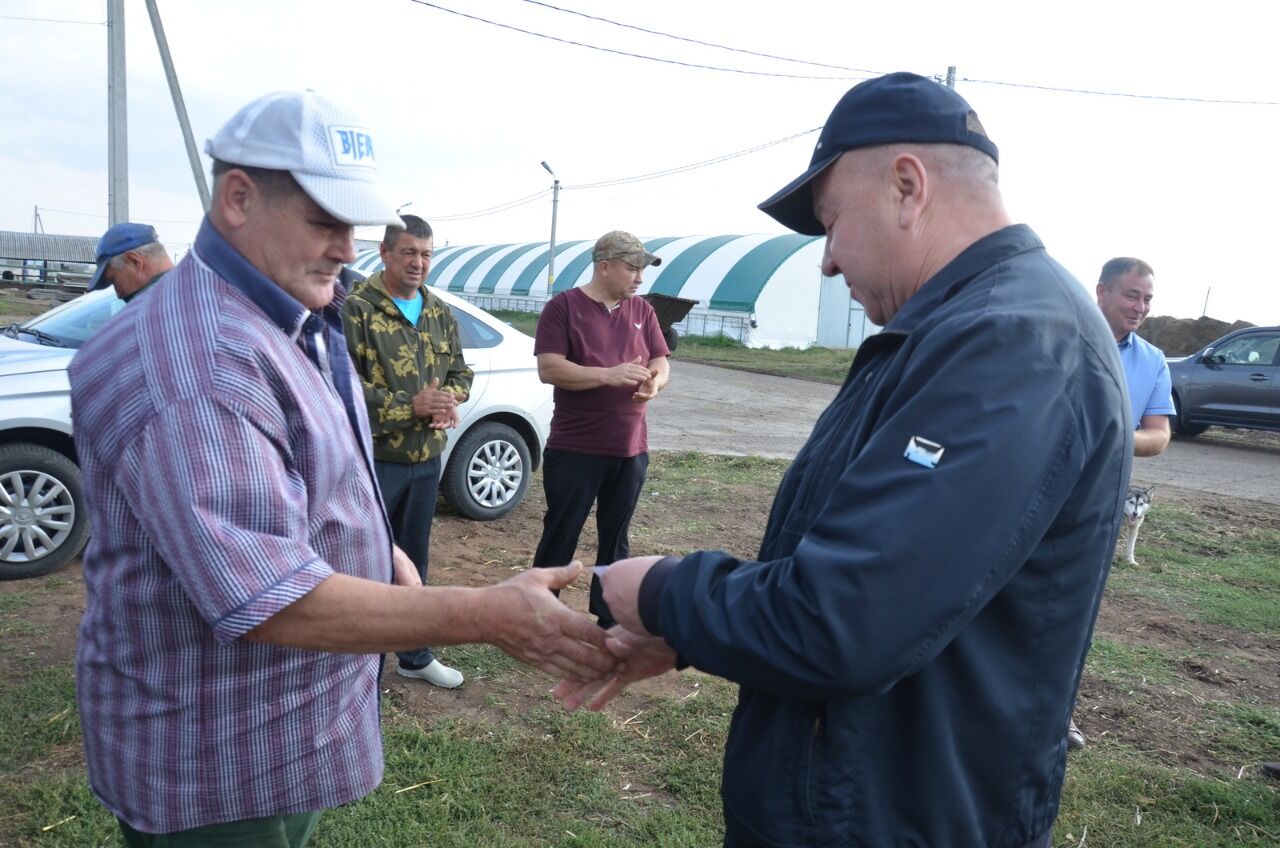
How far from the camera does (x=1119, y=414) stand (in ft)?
4.74

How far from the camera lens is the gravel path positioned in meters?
11.8

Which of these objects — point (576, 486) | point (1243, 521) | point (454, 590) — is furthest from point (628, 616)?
point (1243, 521)

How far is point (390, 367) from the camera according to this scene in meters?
4.51

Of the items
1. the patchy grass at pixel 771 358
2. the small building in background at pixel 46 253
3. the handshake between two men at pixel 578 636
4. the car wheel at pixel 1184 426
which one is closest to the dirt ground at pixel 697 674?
the handshake between two men at pixel 578 636

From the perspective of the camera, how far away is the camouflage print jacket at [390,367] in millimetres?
4422

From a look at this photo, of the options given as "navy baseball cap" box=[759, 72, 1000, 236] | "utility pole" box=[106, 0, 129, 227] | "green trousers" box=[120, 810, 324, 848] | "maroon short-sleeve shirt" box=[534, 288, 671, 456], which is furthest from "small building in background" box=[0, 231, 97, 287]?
"navy baseball cap" box=[759, 72, 1000, 236]

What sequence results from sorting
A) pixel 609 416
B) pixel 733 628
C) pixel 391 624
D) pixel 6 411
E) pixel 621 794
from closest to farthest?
pixel 733 628 → pixel 391 624 → pixel 621 794 → pixel 609 416 → pixel 6 411

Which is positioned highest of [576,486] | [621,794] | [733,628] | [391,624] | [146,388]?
[146,388]

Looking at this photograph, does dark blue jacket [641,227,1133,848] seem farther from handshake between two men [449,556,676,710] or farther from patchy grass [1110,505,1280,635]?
patchy grass [1110,505,1280,635]

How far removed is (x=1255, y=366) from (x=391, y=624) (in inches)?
657

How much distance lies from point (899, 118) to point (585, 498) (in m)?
3.65

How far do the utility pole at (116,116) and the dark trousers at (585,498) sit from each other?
31.0ft

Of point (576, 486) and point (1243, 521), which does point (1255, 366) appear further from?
point (576, 486)

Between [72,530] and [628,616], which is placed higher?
[628,616]
